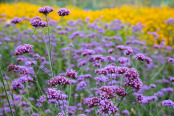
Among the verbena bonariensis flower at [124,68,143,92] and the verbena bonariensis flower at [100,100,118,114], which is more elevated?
the verbena bonariensis flower at [124,68,143,92]

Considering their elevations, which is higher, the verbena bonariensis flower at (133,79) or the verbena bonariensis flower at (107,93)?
the verbena bonariensis flower at (133,79)

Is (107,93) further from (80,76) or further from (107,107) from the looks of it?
(80,76)

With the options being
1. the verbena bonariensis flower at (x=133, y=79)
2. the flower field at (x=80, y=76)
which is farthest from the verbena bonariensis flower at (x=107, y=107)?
the verbena bonariensis flower at (x=133, y=79)

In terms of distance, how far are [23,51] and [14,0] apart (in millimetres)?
13939

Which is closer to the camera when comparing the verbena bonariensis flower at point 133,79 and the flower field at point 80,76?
the verbena bonariensis flower at point 133,79

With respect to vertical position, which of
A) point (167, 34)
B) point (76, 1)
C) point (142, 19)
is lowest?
point (167, 34)

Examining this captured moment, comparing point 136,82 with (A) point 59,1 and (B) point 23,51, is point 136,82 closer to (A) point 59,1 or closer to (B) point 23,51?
(B) point 23,51

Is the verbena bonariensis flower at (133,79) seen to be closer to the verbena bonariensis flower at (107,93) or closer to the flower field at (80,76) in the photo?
the flower field at (80,76)

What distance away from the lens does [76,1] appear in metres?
12.8

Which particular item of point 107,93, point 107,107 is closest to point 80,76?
point 107,93

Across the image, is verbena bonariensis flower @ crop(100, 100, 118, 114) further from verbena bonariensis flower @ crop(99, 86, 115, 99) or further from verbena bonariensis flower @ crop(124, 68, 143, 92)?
verbena bonariensis flower @ crop(124, 68, 143, 92)

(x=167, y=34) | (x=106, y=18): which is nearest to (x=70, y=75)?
(x=167, y=34)

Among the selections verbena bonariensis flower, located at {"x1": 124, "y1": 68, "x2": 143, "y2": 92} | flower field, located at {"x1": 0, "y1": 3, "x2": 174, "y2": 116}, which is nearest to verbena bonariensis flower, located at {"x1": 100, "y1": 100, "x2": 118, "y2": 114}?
flower field, located at {"x1": 0, "y1": 3, "x2": 174, "y2": 116}

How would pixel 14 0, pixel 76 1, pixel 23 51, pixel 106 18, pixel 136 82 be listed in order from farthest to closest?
pixel 14 0 → pixel 76 1 → pixel 106 18 → pixel 23 51 → pixel 136 82
